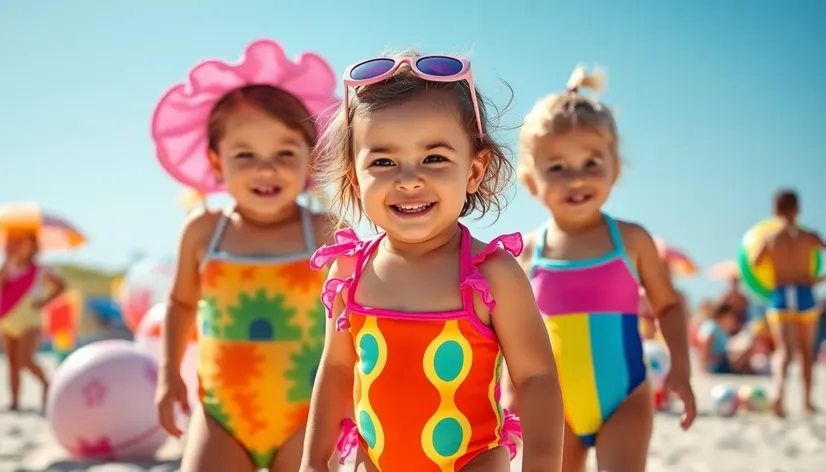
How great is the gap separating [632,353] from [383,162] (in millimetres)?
1766

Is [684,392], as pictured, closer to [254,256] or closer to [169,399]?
[254,256]

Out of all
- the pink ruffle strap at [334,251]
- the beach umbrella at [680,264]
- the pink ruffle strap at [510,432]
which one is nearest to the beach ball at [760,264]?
the beach umbrella at [680,264]

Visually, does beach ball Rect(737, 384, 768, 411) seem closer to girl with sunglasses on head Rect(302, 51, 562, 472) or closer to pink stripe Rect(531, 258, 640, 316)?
pink stripe Rect(531, 258, 640, 316)

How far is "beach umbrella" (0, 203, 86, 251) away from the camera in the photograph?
10.6 m

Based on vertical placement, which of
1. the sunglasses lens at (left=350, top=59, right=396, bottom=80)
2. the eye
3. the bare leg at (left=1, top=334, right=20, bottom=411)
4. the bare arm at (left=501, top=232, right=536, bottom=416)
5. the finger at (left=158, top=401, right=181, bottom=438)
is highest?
the sunglasses lens at (left=350, top=59, right=396, bottom=80)

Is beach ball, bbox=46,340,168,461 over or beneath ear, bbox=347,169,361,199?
beneath

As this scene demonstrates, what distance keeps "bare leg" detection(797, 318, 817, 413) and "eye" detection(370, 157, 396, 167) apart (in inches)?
327

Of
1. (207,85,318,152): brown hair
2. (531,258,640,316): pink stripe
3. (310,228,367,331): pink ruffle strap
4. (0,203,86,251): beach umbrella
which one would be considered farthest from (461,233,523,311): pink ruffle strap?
(0,203,86,251): beach umbrella

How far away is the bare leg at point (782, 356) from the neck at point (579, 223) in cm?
617

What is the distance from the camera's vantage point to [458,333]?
235 centimetres

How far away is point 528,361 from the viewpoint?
7.50 feet

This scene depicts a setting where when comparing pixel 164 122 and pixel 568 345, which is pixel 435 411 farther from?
pixel 164 122


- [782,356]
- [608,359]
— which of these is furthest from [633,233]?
[782,356]

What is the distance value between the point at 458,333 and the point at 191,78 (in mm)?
2131
